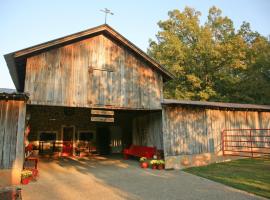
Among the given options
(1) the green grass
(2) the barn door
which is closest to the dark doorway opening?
(2) the barn door

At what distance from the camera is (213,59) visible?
28359 mm

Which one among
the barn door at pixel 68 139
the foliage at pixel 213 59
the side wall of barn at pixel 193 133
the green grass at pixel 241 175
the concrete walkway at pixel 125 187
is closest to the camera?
the concrete walkway at pixel 125 187

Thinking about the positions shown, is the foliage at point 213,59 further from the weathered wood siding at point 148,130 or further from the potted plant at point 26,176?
the potted plant at point 26,176

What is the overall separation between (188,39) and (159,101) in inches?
850

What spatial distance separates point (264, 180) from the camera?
8883 mm

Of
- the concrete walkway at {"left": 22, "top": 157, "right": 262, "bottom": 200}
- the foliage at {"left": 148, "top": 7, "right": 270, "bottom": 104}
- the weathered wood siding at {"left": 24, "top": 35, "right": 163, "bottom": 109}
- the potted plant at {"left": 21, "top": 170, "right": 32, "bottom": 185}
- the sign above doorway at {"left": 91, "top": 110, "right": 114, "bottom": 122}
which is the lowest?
the concrete walkway at {"left": 22, "top": 157, "right": 262, "bottom": 200}

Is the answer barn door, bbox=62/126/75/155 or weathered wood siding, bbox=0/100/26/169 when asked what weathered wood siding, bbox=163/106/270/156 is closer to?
weathered wood siding, bbox=0/100/26/169

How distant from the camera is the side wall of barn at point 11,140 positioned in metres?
8.76

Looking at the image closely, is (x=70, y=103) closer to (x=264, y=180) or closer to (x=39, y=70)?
(x=39, y=70)

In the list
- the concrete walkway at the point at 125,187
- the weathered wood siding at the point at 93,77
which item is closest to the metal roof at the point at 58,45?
the weathered wood siding at the point at 93,77

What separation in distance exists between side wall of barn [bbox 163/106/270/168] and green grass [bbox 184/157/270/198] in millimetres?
738

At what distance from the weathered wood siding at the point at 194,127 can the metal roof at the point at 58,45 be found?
8.18ft

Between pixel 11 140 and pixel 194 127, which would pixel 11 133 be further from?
pixel 194 127

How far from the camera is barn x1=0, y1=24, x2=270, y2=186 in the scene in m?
9.42
